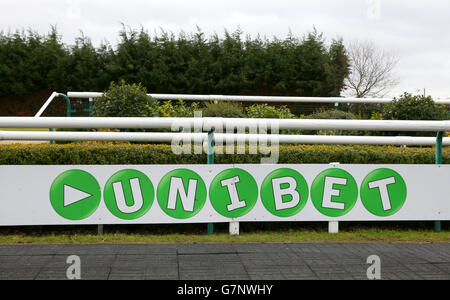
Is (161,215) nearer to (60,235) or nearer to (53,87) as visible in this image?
(60,235)

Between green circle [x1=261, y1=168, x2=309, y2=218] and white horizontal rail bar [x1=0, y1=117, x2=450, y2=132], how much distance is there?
0.59 metres

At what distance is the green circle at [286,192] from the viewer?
5.43 metres

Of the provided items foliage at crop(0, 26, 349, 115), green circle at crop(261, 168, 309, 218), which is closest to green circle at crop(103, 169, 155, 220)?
green circle at crop(261, 168, 309, 218)

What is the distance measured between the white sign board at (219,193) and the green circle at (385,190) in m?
0.01

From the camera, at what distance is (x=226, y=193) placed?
17.6ft

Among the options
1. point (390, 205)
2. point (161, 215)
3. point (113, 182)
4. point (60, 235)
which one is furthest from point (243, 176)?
point (60, 235)

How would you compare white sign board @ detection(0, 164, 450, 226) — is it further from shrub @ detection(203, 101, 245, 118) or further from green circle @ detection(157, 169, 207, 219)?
shrub @ detection(203, 101, 245, 118)

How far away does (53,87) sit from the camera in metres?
20.5

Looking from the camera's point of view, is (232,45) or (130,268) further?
(232,45)

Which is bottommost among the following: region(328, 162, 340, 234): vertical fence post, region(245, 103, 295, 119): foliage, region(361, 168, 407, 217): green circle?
region(328, 162, 340, 234): vertical fence post

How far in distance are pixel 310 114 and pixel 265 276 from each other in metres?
7.10

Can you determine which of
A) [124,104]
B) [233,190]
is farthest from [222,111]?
[233,190]

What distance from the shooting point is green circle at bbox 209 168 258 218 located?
17.5ft

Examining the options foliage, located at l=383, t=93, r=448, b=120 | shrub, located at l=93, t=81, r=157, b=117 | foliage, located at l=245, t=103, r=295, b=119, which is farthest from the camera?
foliage, located at l=245, t=103, r=295, b=119
